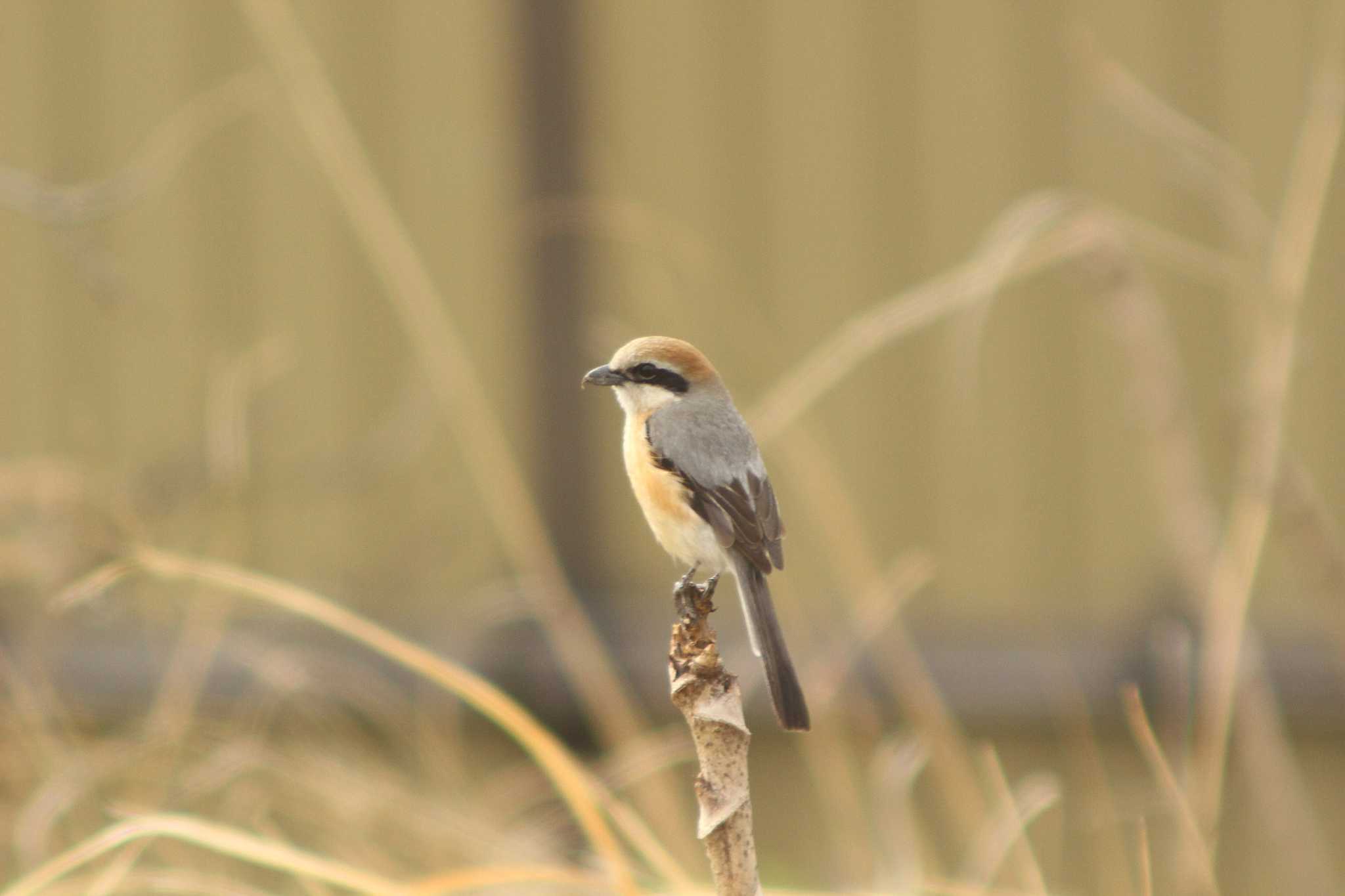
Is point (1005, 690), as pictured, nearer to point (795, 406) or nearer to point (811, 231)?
point (811, 231)

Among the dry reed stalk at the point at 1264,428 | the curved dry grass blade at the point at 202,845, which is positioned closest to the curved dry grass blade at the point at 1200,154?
the dry reed stalk at the point at 1264,428

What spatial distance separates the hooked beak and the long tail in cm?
17

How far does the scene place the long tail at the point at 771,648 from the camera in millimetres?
1054

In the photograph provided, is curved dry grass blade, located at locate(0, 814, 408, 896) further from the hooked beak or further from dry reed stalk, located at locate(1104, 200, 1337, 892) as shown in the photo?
dry reed stalk, located at locate(1104, 200, 1337, 892)

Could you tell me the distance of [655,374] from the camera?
3.92 feet

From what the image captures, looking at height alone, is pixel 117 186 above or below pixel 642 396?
above

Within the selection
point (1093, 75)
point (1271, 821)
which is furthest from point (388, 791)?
point (1093, 75)

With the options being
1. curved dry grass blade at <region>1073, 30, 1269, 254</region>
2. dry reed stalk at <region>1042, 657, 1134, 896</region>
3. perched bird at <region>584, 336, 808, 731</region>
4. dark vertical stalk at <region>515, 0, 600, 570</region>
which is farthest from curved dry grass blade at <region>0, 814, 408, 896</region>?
dark vertical stalk at <region>515, 0, 600, 570</region>

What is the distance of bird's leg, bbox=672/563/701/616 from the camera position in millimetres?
1101

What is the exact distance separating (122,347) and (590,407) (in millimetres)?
1633

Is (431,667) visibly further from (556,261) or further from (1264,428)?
(556,261)

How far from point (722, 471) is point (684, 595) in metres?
0.09

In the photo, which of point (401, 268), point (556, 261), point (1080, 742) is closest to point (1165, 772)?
point (401, 268)

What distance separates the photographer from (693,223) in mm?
5438
